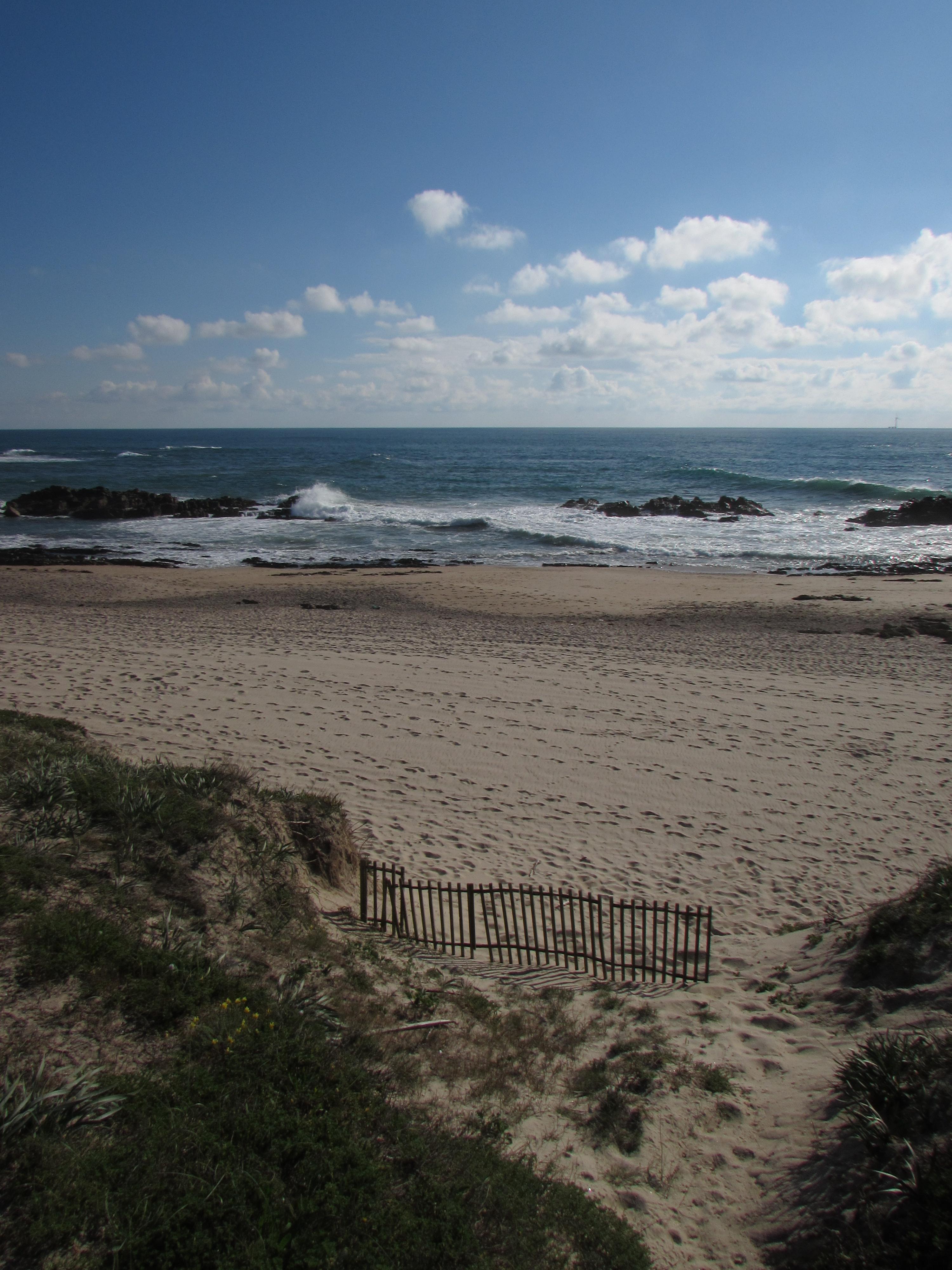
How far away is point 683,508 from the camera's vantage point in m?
47.5

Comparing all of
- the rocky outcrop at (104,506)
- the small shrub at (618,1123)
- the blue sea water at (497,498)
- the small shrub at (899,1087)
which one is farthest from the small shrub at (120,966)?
the rocky outcrop at (104,506)

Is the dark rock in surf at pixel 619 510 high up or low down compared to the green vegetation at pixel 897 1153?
up

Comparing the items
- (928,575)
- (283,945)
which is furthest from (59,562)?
(928,575)

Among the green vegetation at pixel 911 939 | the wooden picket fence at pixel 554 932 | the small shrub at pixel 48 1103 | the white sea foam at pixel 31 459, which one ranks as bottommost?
the wooden picket fence at pixel 554 932

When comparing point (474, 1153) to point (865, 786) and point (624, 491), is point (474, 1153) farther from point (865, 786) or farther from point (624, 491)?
point (624, 491)

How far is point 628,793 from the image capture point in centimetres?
959

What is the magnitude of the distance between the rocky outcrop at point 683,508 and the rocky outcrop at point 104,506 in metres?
25.3

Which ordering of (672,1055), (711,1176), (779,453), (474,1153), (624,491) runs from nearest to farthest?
1. (474,1153)
2. (711,1176)
3. (672,1055)
4. (624,491)
5. (779,453)

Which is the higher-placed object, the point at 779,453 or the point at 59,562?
the point at 779,453

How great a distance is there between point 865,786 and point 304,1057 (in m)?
8.77

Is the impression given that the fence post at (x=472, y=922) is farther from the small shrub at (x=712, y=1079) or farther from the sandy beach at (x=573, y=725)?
the small shrub at (x=712, y=1079)

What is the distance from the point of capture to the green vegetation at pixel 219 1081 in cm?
292

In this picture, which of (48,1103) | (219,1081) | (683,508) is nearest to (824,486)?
(683,508)

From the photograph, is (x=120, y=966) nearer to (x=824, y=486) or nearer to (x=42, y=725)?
(x=42, y=725)
